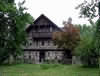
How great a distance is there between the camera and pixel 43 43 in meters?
36.5

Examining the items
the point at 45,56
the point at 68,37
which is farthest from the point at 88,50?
the point at 45,56

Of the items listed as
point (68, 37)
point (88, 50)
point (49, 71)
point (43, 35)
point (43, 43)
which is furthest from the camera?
point (43, 43)

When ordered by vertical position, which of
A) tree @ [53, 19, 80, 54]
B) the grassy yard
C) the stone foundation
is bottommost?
the grassy yard

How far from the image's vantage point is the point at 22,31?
2553cm

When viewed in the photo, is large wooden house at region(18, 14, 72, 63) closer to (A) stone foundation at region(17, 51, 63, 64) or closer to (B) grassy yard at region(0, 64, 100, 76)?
(A) stone foundation at region(17, 51, 63, 64)

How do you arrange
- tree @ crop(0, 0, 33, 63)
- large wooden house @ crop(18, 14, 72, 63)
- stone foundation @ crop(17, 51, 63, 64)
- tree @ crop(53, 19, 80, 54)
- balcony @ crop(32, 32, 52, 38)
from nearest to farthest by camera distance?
tree @ crop(0, 0, 33, 63) < tree @ crop(53, 19, 80, 54) < stone foundation @ crop(17, 51, 63, 64) < large wooden house @ crop(18, 14, 72, 63) < balcony @ crop(32, 32, 52, 38)

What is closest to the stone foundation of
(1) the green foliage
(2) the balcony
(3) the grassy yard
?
(2) the balcony

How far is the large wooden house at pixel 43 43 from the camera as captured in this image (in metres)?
35.6

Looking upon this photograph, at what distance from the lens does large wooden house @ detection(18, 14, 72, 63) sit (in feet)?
117

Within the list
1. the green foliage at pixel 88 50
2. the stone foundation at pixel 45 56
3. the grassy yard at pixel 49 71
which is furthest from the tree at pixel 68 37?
the grassy yard at pixel 49 71

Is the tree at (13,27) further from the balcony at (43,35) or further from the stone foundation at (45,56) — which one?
the balcony at (43,35)

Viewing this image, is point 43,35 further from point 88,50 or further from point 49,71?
point 49,71

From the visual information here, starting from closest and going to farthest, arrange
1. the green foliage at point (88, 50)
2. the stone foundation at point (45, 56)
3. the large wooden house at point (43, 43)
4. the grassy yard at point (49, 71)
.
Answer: the grassy yard at point (49, 71) → the green foliage at point (88, 50) → the stone foundation at point (45, 56) → the large wooden house at point (43, 43)

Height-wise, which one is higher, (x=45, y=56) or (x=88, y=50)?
(x=88, y=50)
